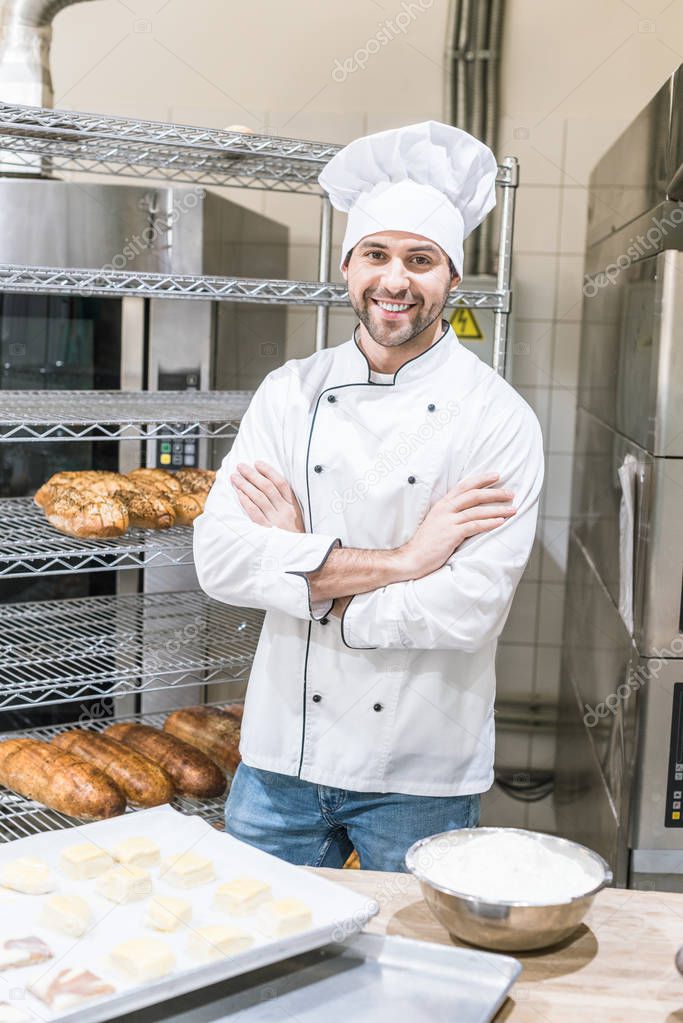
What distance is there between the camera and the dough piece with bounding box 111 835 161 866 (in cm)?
113

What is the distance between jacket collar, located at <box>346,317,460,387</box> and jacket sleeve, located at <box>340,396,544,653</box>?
21 cm

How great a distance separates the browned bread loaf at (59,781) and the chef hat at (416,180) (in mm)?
1040

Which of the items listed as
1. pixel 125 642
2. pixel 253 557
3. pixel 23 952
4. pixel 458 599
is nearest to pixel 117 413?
pixel 125 642

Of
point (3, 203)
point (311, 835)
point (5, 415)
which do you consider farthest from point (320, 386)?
point (3, 203)

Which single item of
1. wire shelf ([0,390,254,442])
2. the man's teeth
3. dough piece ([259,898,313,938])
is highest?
the man's teeth

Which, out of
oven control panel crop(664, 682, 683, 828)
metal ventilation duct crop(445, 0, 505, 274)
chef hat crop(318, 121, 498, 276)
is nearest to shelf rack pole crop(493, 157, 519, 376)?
chef hat crop(318, 121, 498, 276)

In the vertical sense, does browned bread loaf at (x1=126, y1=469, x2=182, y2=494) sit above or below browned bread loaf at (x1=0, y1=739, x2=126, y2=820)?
above

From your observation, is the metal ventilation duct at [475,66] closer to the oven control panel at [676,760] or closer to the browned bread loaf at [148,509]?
the browned bread loaf at [148,509]

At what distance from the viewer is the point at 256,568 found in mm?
1550

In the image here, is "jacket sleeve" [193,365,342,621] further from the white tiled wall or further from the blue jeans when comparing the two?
the white tiled wall

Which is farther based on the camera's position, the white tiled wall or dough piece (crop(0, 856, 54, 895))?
the white tiled wall

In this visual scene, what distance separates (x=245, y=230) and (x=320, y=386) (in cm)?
91

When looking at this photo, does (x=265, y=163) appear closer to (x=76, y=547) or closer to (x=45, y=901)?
(x=76, y=547)

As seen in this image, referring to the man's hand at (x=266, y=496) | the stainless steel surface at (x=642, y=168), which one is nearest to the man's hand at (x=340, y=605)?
the man's hand at (x=266, y=496)
